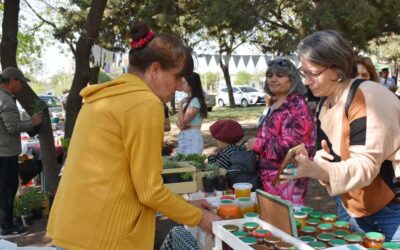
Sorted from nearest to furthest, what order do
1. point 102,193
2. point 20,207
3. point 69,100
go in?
1. point 102,193
2. point 20,207
3. point 69,100

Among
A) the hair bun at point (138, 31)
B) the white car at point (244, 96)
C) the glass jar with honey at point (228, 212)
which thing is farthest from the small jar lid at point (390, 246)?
the white car at point (244, 96)

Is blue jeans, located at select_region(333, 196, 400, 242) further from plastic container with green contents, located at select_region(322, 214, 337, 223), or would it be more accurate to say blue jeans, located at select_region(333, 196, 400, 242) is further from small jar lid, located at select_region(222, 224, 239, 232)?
small jar lid, located at select_region(222, 224, 239, 232)

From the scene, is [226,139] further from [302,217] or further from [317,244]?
[317,244]

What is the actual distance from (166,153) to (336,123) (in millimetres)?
4056

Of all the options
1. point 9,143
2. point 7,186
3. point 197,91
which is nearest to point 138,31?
point 197,91

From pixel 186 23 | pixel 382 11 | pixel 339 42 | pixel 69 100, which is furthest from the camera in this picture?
pixel 186 23

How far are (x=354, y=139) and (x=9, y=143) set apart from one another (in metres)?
3.46

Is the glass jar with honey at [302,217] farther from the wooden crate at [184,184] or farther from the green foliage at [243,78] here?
the green foliage at [243,78]

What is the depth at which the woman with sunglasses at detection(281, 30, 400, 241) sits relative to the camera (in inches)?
56.3

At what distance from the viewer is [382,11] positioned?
7703 mm

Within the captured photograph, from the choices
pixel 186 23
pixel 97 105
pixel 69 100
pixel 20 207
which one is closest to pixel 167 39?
pixel 97 105

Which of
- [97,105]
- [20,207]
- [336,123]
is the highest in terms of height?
[97,105]

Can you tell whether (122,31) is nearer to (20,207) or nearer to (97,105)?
(20,207)

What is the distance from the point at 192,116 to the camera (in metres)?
4.08
